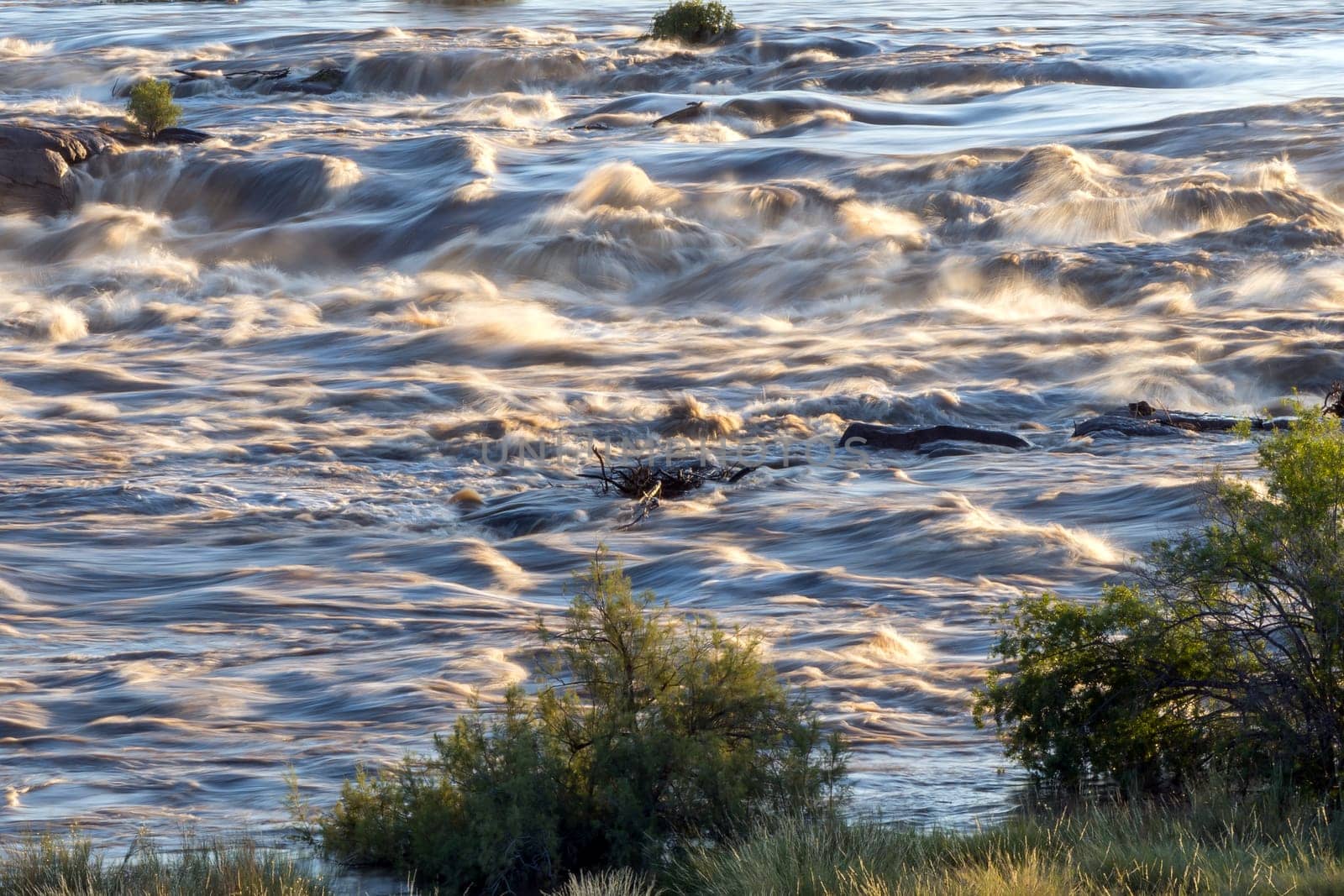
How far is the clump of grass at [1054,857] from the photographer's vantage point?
4711 mm

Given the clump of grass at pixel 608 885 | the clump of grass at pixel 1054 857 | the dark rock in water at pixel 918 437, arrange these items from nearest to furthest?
the clump of grass at pixel 1054 857 < the clump of grass at pixel 608 885 < the dark rock in water at pixel 918 437

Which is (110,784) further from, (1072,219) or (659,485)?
(1072,219)

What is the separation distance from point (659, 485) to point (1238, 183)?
11867 millimetres

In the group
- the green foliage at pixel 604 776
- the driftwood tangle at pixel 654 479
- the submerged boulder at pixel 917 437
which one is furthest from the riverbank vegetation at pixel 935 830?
the submerged boulder at pixel 917 437

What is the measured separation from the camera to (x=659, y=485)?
436 inches

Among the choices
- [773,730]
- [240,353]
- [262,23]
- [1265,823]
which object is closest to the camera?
[1265,823]

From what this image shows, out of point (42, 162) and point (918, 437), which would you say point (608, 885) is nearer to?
point (918, 437)

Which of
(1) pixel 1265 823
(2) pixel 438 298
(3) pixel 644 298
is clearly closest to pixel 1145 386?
(3) pixel 644 298

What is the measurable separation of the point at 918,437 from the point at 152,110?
53.3ft

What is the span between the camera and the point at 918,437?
41.2 ft

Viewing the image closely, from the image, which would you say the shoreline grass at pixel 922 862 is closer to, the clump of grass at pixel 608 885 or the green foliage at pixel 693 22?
the clump of grass at pixel 608 885

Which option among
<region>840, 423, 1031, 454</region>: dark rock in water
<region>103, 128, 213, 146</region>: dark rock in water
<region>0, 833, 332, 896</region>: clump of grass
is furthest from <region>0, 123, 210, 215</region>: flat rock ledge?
<region>0, 833, 332, 896</region>: clump of grass

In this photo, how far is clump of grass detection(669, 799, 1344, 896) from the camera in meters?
4.71

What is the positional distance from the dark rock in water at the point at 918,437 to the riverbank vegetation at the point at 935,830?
5.96m
